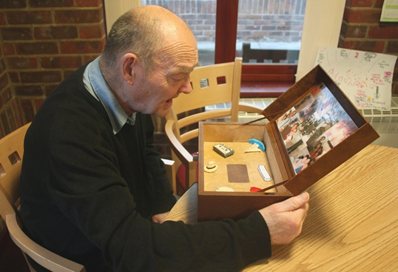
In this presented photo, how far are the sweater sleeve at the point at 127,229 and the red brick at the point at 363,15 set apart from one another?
1.45 meters

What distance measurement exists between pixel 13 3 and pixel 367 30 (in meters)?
1.73

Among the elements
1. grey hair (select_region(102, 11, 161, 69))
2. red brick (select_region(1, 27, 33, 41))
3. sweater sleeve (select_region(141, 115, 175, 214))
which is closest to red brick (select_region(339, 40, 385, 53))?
sweater sleeve (select_region(141, 115, 175, 214))

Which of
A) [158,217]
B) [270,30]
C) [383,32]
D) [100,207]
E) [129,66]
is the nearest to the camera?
[100,207]

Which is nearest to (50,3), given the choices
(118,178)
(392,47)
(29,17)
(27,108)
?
(29,17)

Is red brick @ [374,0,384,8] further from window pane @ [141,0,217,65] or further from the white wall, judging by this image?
window pane @ [141,0,217,65]

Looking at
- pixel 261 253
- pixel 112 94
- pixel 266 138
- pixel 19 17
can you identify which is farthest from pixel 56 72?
pixel 261 253

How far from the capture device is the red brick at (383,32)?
6.08ft

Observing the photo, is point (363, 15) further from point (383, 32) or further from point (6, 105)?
point (6, 105)

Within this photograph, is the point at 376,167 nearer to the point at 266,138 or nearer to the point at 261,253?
the point at 266,138

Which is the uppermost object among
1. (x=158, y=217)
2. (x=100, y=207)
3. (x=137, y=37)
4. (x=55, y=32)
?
(x=137, y=37)

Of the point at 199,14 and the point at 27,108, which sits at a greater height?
the point at 199,14

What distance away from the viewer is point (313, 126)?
3.00 feet

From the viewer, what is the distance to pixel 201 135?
1068mm

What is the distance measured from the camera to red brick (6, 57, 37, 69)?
1.79 metres
